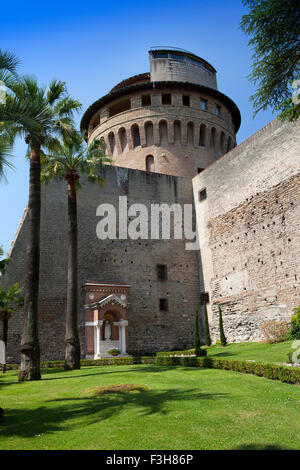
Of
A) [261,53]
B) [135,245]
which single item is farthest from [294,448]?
[135,245]

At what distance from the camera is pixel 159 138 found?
3089cm

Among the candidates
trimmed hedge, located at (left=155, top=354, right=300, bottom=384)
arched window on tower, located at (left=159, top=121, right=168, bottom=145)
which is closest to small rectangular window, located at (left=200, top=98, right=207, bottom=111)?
arched window on tower, located at (left=159, top=121, right=168, bottom=145)

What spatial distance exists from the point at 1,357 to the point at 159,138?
1952 centimetres

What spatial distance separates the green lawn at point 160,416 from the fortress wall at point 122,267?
11453mm

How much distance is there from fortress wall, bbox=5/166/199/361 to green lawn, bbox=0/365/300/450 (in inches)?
451

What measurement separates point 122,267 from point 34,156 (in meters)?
11.6

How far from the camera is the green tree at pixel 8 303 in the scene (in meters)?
19.2

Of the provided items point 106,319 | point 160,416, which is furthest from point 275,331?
point 160,416

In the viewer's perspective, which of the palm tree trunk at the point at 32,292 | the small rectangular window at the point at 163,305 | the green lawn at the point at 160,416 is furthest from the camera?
the small rectangular window at the point at 163,305

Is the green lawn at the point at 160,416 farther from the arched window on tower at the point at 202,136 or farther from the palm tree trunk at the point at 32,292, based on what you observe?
the arched window on tower at the point at 202,136

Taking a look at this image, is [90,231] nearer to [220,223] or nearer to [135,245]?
[135,245]

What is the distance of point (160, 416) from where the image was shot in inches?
261

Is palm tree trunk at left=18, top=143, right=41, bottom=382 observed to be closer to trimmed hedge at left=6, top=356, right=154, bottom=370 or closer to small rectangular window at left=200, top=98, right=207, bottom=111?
trimmed hedge at left=6, top=356, right=154, bottom=370

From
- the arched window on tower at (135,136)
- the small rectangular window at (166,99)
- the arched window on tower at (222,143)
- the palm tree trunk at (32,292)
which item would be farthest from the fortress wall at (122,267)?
the palm tree trunk at (32,292)
